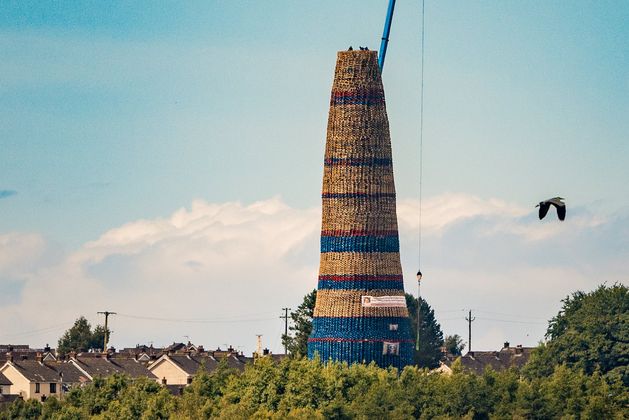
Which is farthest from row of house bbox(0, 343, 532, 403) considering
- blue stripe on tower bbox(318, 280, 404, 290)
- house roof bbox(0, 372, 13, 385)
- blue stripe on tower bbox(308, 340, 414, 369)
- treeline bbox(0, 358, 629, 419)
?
treeline bbox(0, 358, 629, 419)

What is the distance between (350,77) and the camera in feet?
388

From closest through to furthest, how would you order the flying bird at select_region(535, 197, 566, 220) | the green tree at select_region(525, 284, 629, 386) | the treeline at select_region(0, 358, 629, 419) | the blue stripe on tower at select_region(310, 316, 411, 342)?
the flying bird at select_region(535, 197, 566, 220) → the treeline at select_region(0, 358, 629, 419) → the blue stripe on tower at select_region(310, 316, 411, 342) → the green tree at select_region(525, 284, 629, 386)

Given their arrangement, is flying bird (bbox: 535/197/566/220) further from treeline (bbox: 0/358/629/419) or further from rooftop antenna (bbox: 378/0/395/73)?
rooftop antenna (bbox: 378/0/395/73)

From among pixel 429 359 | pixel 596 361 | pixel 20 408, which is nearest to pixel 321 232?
pixel 20 408

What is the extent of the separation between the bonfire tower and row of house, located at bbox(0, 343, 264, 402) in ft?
116

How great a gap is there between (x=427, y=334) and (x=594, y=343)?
26.7 metres

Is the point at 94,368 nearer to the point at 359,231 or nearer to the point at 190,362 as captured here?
the point at 190,362

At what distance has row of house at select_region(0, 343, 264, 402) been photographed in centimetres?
16562

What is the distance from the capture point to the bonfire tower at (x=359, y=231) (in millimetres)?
117438

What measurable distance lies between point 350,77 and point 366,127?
11.0 ft

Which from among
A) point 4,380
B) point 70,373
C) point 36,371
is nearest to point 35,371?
point 36,371

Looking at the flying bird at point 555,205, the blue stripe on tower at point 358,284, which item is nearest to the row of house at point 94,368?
the blue stripe on tower at point 358,284

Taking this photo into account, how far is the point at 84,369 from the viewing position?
173250 mm

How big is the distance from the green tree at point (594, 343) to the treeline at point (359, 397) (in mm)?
24848
